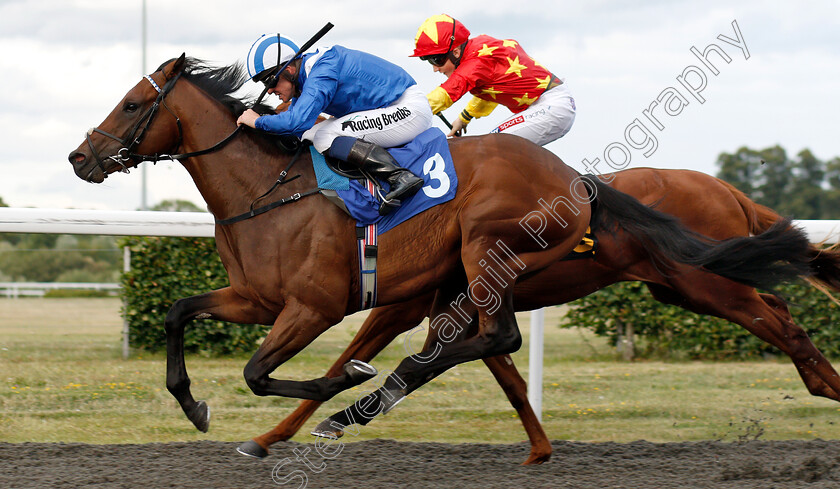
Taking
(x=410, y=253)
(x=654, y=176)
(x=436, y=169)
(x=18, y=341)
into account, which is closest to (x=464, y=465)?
(x=410, y=253)

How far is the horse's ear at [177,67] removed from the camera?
3541 mm

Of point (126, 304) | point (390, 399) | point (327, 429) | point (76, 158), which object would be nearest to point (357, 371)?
point (390, 399)

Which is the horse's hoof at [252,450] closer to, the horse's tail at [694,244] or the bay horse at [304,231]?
the bay horse at [304,231]

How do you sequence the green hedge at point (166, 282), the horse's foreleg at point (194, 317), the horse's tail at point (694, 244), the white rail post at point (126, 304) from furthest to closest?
the white rail post at point (126, 304) → the green hedge at point (166, 282) → the horse's tail at point (694, 244) → the horse's foreleg at point (194, 317)

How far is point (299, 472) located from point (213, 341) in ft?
10.8

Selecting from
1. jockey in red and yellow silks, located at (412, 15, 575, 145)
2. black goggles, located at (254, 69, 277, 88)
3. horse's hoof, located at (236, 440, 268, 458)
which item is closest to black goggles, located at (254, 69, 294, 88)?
black goggles, located at (254, 69, 277, 88)

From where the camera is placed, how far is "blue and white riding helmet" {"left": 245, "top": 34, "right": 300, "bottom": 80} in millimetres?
3537

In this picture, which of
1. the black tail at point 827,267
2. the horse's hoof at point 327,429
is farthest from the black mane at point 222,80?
the black tail at point 827,267

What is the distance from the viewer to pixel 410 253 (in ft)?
11.6

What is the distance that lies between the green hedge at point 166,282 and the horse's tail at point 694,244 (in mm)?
3498

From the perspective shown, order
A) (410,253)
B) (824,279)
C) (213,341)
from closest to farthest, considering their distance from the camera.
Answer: (410,253) → (824,279) → (213,341)

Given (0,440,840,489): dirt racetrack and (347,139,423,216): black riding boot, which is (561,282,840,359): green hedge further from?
(347,139,423,216): black riding boot

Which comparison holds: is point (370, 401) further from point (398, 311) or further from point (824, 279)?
point (824, 279)

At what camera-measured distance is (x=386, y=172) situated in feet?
11.3
